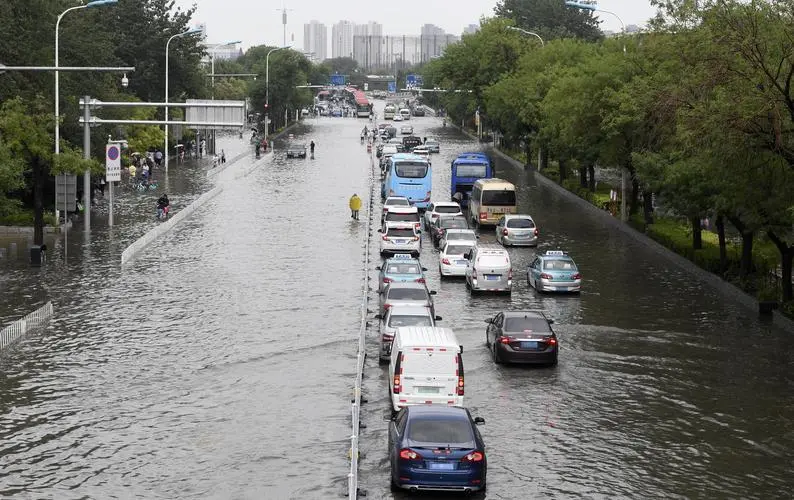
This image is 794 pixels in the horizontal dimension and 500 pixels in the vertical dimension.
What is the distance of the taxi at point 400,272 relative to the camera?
39125 millimetres

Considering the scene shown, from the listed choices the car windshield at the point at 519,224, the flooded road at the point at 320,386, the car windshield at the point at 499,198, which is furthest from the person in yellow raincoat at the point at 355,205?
the flooded road at the point at 320,386

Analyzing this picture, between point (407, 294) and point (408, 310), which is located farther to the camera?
point (407, 294)

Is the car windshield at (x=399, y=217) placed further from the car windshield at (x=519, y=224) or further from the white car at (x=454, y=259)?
the white car at (x=454, y=259)

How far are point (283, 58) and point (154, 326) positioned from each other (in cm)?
12478

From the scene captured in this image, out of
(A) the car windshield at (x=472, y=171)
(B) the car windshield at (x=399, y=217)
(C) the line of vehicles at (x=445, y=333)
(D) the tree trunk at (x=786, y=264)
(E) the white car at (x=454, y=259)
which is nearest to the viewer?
(C) the line of vehicles at (x=445, y=333)

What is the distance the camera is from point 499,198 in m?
61.1

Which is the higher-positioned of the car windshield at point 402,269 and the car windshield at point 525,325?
the car windshield at point 402,269

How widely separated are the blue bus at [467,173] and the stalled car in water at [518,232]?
1577 cm

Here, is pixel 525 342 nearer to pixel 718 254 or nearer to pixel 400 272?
pixel 400 272

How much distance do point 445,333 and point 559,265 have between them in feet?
50.5

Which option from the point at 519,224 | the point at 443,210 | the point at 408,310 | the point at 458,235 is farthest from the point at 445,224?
the point at 408,310

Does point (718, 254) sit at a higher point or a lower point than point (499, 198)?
lower

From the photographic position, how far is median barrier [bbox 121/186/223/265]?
159 ft

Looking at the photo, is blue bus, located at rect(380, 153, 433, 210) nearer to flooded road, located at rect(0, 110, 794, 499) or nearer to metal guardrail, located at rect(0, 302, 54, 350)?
flooded road, located at rect(0, 110, 794, 499)
